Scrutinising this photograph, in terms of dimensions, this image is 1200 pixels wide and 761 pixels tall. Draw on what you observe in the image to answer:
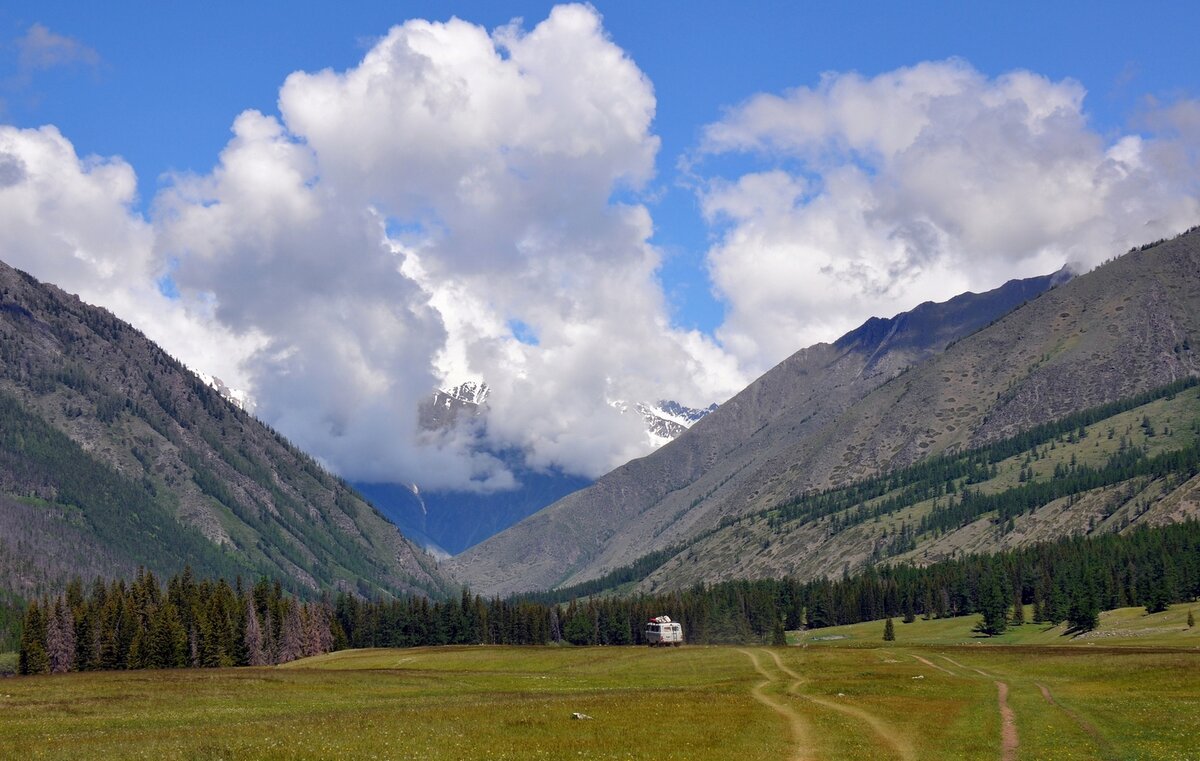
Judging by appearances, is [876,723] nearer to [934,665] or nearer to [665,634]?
[934,665]

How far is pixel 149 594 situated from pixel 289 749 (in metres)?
127

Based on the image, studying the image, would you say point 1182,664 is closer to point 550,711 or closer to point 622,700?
point 622,700

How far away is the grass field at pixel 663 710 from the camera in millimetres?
51125

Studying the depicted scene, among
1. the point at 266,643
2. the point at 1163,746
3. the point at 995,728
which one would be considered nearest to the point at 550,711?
the point at 995,728

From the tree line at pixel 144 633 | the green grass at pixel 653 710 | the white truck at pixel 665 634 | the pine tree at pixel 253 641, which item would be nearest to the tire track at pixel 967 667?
the green grass at pixel 653 710

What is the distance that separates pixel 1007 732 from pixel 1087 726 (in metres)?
4.84

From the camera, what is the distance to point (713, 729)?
5797 centimetres

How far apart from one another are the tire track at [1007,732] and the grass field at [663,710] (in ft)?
0.50

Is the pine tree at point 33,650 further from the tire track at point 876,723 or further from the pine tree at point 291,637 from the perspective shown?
the tire track at point 876,723

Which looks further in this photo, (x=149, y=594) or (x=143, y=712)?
(x=149, y=594)

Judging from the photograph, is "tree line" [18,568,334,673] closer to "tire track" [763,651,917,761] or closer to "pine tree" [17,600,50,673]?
"pine tree" [17,600,50,673]

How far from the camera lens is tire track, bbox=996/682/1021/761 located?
49572 mm

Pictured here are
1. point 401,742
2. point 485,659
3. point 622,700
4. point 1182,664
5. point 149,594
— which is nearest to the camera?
point 401,742

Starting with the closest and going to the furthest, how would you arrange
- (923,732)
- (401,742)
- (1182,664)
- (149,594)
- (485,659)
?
(401,742) < (923,732) < (1182,664) < (485,659) < (149,594)
